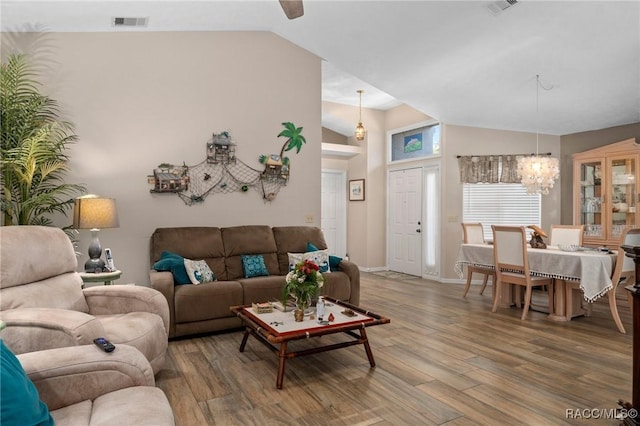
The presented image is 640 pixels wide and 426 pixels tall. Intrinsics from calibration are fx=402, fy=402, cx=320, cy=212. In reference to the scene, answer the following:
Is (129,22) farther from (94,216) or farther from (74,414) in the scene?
(74,414)

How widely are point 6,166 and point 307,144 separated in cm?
316

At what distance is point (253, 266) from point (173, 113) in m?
1.94

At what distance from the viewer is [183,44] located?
4555 mm

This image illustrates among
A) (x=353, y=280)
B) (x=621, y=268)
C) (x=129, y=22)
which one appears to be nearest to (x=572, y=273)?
Answer: (x=621, y=268)

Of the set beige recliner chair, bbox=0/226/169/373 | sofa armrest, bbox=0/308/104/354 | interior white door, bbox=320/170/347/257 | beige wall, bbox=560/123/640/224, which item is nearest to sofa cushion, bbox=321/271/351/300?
beige recliner chair, bbox=0/226/169/373

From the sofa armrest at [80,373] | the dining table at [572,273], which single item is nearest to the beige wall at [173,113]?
the dining table at [572,273]

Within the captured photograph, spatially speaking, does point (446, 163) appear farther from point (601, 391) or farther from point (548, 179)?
point (601, 391)

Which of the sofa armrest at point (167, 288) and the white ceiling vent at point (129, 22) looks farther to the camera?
the white ceiling vent at point (129, 22)

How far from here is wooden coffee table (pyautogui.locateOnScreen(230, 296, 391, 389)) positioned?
267cm

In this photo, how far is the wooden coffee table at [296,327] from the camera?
8.75 feet

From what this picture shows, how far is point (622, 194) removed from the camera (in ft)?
17.8

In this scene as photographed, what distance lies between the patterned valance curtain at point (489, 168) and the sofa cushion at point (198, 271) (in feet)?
14.1

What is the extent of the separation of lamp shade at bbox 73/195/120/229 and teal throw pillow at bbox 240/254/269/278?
4.55 feet

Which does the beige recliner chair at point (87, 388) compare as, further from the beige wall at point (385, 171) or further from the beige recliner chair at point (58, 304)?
the beige wall at point (385, 171)
